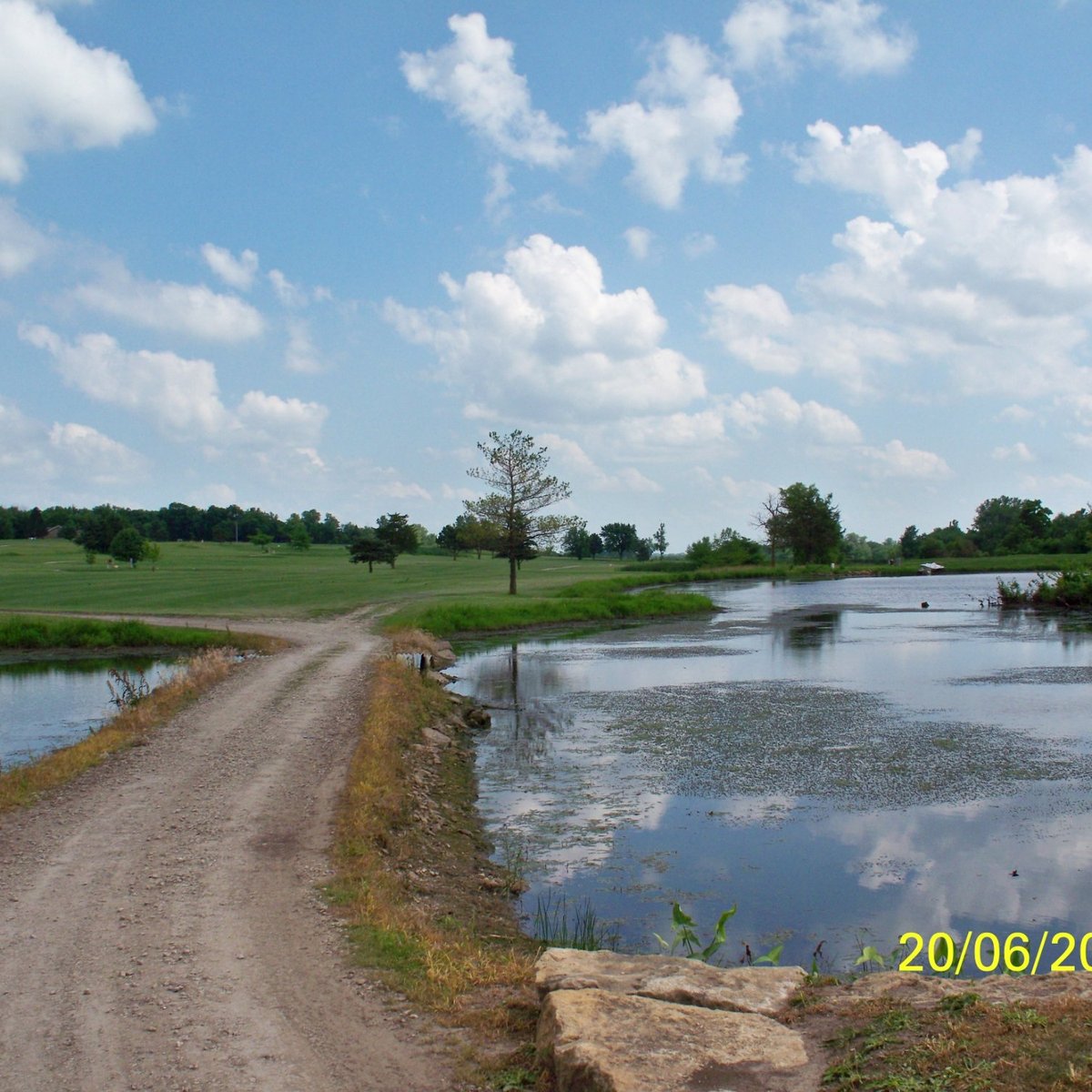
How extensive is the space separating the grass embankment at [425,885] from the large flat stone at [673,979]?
28 cm

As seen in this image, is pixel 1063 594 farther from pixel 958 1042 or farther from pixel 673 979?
pixel 958 1042

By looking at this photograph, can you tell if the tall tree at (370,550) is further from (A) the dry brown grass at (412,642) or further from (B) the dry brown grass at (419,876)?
(B) the dry brown grass at (419,876)

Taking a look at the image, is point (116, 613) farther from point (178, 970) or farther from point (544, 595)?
point (178, 970)

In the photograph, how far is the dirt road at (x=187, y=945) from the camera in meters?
5.45

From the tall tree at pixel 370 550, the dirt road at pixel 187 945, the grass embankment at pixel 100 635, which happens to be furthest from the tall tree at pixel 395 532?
the dirt road at pixel 187 945

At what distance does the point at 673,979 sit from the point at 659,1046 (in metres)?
0.94

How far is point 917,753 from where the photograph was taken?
17016 millimetres

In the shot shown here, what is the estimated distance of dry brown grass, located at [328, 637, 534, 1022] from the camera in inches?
269

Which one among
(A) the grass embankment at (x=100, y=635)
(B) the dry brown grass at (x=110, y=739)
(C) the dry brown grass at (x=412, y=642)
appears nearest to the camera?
(B) the dry brown grass at (x=110, y=739)

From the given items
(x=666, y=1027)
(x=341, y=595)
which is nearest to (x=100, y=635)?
(x=341, y=595)

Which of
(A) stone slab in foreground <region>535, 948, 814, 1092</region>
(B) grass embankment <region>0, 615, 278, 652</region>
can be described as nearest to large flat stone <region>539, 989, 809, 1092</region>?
(A) stone slab in foreground <region>535, 948, 814, 1092</region>

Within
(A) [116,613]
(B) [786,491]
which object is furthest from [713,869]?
(B) [786,491]

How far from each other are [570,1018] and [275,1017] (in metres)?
1.91

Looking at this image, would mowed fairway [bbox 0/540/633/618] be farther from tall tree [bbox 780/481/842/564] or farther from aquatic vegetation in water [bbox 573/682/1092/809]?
tall tree [bbox 780/481/842/564]
